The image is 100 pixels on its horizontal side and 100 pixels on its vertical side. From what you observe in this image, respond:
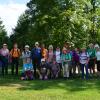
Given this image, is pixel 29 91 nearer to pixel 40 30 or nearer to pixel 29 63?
pixel 29 63

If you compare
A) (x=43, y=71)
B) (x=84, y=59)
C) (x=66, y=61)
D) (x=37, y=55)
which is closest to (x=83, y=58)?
(x=84, y=59)

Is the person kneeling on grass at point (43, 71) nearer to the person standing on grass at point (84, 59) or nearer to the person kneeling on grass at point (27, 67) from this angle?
the person kneeling on grass at point (27, 67)

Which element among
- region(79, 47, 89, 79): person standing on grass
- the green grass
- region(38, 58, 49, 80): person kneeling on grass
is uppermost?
region(79, 47, 89, 79): person standing on grass

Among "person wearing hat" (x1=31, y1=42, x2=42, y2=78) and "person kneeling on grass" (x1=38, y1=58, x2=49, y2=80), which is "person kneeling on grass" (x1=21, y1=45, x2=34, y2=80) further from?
"person kneeling on grass" (x1=38, y1=58, x2=49, y2=80)

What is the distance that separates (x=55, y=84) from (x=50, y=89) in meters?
1.41

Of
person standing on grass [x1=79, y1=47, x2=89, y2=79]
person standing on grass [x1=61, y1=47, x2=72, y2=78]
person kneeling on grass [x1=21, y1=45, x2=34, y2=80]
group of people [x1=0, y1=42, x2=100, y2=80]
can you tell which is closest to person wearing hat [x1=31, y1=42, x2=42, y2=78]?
group of people [x1=0, y1=42, x2=100, y2=80]

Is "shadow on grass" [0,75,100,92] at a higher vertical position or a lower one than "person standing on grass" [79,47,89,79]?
lower

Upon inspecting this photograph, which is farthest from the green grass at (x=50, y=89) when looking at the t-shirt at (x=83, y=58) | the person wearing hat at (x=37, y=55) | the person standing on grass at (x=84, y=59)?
the person wearing hat at (x=37, y=55)

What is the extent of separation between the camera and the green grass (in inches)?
556

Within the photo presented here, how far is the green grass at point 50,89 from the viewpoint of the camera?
14133mm

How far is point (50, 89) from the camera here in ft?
51.9

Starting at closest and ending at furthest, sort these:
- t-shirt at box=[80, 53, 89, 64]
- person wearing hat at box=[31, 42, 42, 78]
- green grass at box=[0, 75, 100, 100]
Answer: green grass at box=[0, 75, 100, 100], t-shirt at box=[80, 53, 89, 64], person wearing hat at box=[31, 42, 42, 78]

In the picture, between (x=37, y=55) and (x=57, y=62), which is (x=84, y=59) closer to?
(x=57, y=62)

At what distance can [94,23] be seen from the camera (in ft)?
143
